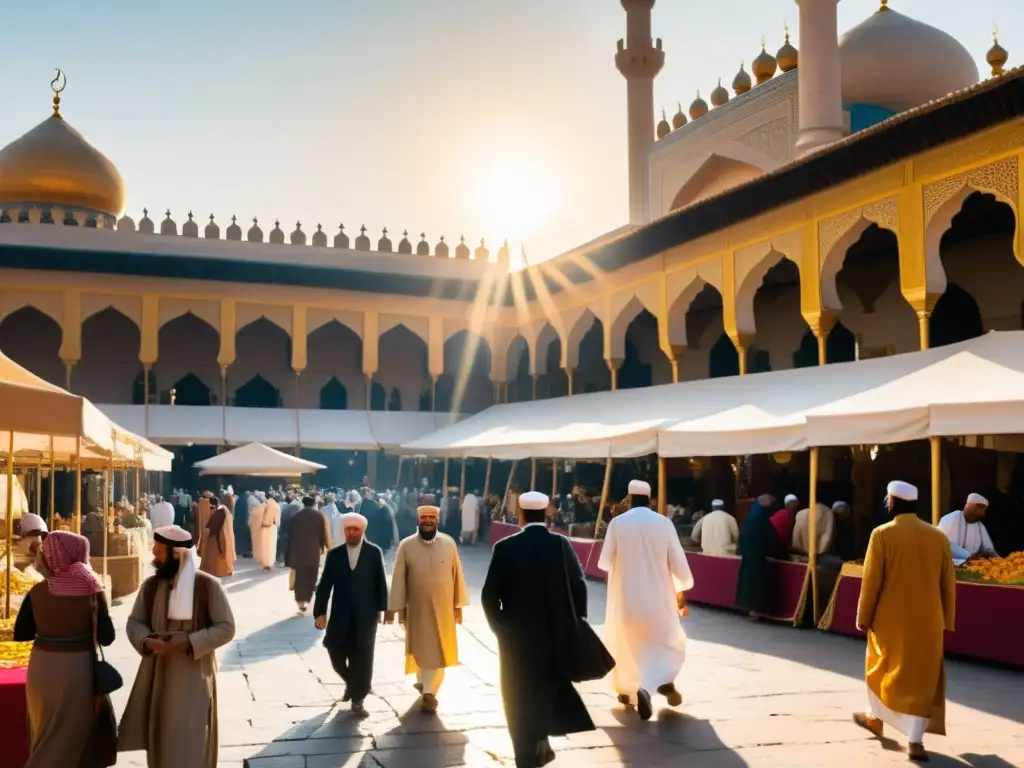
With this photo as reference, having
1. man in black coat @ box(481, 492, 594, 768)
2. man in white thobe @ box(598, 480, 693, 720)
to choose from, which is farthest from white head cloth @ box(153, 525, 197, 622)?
man in white thobe @ box(598, 480, 693, 720)

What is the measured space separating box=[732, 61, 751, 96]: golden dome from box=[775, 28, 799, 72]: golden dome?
2.59 feet

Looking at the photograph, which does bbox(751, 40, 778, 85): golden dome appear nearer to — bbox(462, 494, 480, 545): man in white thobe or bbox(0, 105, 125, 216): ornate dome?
bbox(462, 494, 480, 545): man in white thobe

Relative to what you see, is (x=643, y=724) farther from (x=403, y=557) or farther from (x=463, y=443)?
(x=463, y=443)

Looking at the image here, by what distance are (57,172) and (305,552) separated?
19.9m

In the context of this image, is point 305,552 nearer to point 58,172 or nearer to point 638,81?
point 638,81

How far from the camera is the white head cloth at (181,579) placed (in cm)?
438

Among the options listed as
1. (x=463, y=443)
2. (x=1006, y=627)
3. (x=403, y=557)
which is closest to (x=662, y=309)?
(x=463, y=443)

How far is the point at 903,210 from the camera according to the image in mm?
13133

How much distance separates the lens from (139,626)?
438 centimetres

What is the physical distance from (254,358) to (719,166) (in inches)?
462

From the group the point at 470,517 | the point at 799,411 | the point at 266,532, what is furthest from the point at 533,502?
the point at 470,517

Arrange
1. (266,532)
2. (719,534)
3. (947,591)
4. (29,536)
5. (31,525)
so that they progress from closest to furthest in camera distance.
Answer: (947,591) < (29,536) < (31,525) < (719,534) < (266,532)

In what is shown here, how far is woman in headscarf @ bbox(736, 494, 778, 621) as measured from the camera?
10.3 meters

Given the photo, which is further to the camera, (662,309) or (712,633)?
(662,309)
